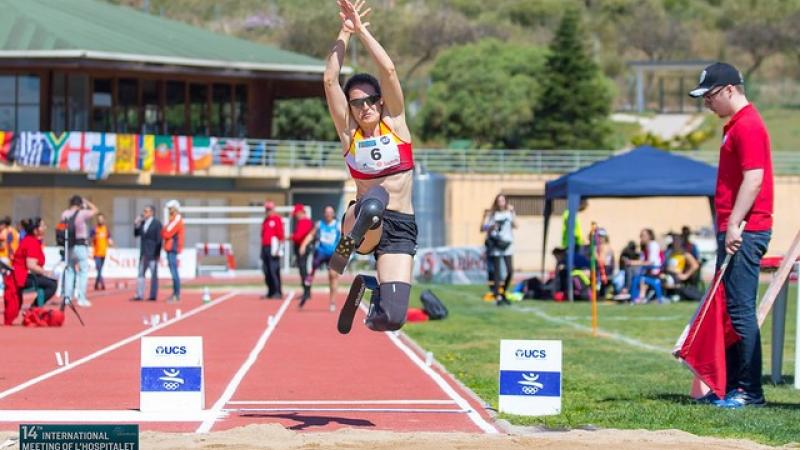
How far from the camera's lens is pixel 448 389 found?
42.1 feet

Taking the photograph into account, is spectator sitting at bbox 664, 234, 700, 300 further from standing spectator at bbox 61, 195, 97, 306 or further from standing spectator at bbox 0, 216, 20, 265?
standing spectator at bbox 0, 216, 20, 265

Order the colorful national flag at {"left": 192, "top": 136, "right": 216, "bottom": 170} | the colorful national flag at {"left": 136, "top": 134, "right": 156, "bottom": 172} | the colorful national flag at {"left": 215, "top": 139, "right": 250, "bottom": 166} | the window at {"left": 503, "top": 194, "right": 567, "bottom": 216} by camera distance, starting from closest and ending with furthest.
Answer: the colorful national flag at {"left": 136, "top": 134, "right": 156, "bottom": 172}, the colorful national flag at {"left": 192, "top": 136, "right": 216, "bottom": 170}, the colorful national flag at {"left": 215, "top": 139, "right": 250, "bottom": 166}, the window at {"left": 503, "top": 194, "right": 567, "bottom": 216}

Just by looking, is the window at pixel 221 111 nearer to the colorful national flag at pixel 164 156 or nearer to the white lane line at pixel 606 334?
the colorful national flag at pixel 164 156

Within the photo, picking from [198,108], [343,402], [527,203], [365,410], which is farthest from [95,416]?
[527,203]

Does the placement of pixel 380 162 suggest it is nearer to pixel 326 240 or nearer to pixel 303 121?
pixel 326 240

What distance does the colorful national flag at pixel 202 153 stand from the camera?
165 feet

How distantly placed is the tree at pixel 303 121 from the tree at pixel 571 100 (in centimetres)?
1015

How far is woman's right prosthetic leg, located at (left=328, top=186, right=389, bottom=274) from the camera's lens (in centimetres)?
968

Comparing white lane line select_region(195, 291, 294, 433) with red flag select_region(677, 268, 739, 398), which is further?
red flag select_region(677, 268, 739, 398)

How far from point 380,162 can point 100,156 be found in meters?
39.0

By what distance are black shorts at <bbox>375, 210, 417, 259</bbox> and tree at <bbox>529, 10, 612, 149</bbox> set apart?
63346 mm

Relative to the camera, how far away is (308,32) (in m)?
93.4

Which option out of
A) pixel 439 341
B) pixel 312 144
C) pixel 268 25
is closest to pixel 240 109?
pixel 312 144

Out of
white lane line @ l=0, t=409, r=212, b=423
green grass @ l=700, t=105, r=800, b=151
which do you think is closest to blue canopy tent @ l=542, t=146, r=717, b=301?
white lane line @ l=0, t=409, r=212, b=423
